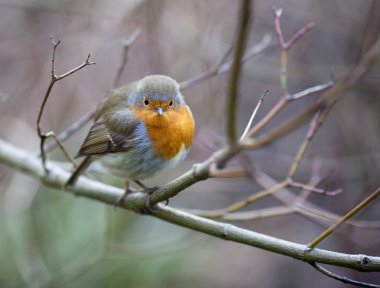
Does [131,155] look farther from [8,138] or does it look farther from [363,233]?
[8,138]

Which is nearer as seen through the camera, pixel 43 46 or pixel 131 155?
pixel 131 155

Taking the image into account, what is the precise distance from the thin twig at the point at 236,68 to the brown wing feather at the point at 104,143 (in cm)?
184

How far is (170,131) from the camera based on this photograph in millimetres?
2947

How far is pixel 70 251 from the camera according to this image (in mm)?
4371

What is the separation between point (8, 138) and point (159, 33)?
1771 millimetres

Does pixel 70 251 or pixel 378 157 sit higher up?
pixel 378 157

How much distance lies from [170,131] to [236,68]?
1573 mm

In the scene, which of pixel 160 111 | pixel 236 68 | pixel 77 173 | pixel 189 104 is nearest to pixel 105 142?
pixel 77 173

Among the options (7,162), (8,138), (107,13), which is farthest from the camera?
(8,138)

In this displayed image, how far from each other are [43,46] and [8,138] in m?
0.96

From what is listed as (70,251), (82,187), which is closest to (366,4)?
(82,187)

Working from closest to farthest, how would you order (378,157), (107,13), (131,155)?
(131,155) → (378,157) → (107,13)

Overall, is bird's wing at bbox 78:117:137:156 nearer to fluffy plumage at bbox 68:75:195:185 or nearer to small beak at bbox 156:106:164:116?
fluffy plumage at bbox 68:75:195:185

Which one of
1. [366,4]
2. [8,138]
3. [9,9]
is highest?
[366,4]
